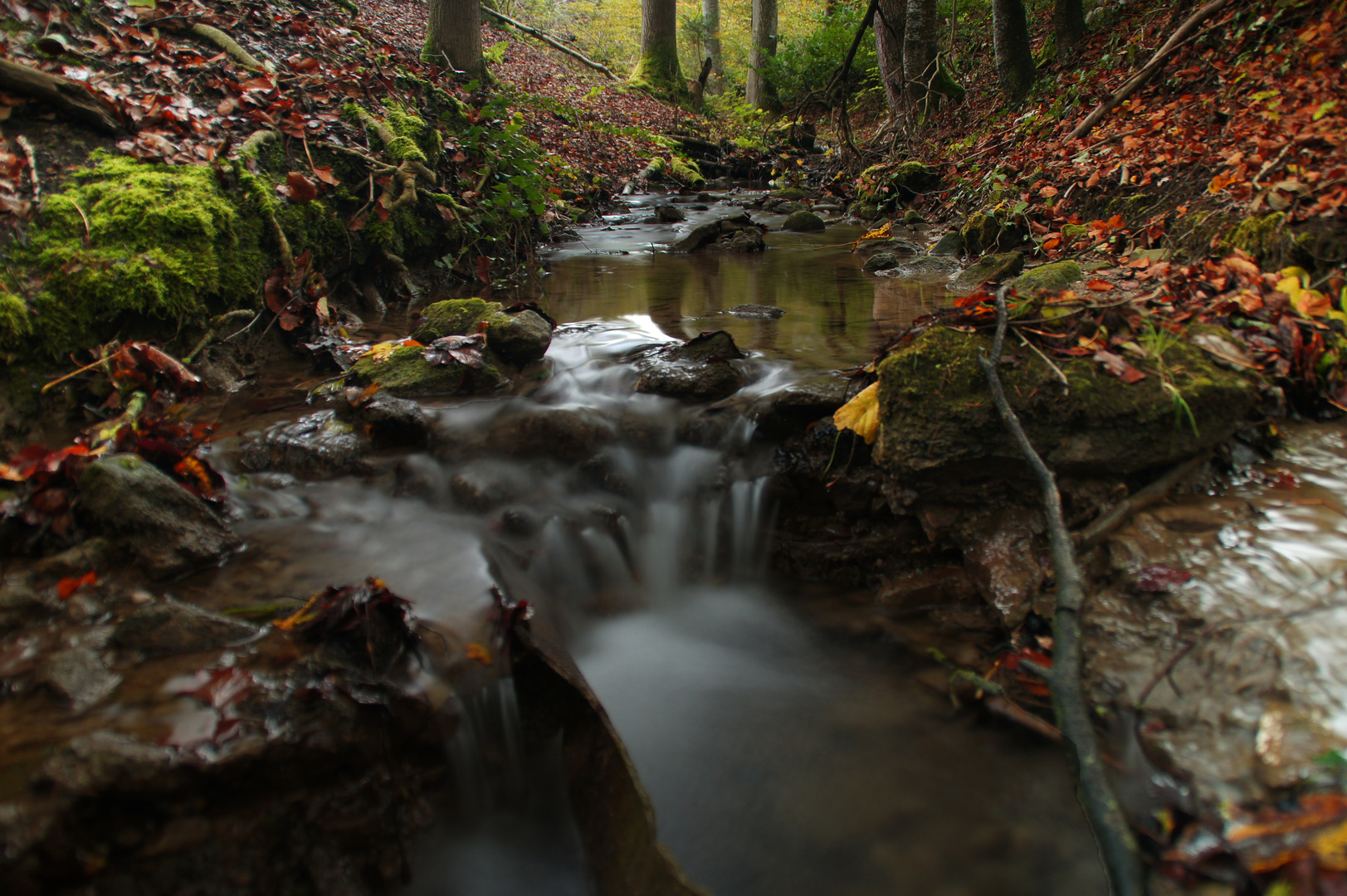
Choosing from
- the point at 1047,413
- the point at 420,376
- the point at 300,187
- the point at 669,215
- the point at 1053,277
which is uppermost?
the point at 669,215

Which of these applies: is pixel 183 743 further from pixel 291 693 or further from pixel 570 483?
pixel 570 483

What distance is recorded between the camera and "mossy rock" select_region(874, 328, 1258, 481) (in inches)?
101

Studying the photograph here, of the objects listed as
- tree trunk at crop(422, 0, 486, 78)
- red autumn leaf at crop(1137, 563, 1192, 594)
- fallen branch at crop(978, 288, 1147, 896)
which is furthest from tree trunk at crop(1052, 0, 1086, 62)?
red autumn leaf at crop(1137, 563, 1192, 594)

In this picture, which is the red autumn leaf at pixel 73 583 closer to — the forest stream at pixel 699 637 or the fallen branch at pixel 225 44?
the forest stream at pixel 699 637

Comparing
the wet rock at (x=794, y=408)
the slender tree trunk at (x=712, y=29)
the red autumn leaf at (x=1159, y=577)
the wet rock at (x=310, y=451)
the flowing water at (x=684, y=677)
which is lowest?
the flowing water at (x=684, y=677)

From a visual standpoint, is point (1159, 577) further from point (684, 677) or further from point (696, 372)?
point (696, 372)

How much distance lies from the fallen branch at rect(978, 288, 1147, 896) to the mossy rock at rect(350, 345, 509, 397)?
2.96 m

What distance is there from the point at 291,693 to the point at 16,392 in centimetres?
263

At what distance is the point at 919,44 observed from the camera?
1105 centimetres

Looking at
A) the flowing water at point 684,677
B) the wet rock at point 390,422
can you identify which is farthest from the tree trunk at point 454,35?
the wet rock at point 390,422

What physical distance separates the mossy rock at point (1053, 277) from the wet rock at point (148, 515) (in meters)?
4.81

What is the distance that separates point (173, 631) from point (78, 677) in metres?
0.25

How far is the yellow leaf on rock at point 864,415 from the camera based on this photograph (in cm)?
302

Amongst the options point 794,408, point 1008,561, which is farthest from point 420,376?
point 1008,561
